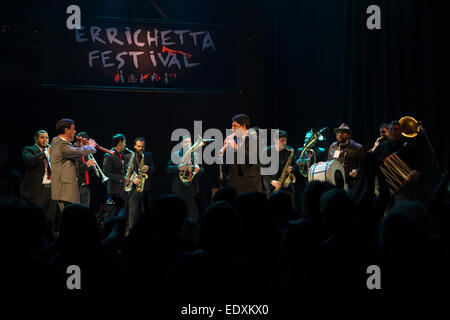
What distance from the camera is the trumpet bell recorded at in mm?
6785

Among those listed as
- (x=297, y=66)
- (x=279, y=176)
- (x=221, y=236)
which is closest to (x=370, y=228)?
(x=221, y=236)

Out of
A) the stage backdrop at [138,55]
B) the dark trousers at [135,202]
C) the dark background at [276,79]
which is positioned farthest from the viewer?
the stage backdrop at [138,55]

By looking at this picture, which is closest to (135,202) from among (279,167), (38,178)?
(38,178)

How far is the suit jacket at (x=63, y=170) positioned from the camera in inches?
246

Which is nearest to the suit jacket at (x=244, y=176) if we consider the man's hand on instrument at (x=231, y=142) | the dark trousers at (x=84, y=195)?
the man's hand on instrument at (x=231, y=142)

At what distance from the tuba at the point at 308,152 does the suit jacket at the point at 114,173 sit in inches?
132

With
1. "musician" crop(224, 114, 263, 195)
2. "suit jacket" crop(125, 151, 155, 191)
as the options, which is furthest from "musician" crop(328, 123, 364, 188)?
"suit jacket" crop(125, 151, 155, 191)

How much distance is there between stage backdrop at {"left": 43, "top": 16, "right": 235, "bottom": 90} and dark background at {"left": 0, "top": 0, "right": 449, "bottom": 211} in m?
0.46

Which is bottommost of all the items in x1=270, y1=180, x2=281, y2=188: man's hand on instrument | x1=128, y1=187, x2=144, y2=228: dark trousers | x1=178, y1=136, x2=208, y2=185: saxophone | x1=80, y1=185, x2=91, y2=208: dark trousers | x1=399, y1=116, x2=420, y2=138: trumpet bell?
x1=128, y1=187, x2=144, y2=228: dark trousers

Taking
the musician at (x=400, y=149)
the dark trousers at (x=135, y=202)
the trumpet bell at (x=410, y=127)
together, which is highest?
the trumpet bell at (x=410, y=127)

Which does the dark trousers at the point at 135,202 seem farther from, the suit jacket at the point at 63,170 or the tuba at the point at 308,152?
the tuba at the point at 308,152

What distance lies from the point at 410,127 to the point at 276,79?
432cm

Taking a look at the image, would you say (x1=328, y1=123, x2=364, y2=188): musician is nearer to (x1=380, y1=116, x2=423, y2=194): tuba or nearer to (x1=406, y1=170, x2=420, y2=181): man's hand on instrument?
(x1=380, y1=116, x2=423, y2=194): tuba

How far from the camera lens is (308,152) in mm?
8898
